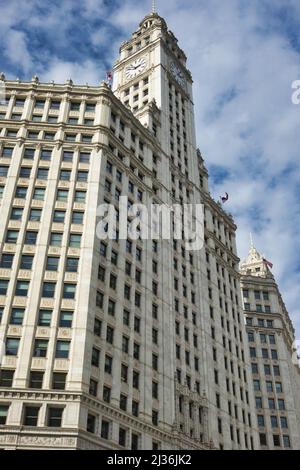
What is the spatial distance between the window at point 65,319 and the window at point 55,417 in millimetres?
7380

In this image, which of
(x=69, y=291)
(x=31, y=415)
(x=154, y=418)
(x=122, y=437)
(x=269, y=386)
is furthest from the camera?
(x=269, y=386)

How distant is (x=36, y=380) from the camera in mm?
43938

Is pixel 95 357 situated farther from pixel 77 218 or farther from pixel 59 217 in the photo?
pixel 59 217

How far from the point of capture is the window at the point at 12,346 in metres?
44.7

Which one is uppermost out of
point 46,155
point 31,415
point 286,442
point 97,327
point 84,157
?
point 84,157

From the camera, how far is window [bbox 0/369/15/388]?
4328 cm

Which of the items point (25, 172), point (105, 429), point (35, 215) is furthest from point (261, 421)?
point (25, 172)

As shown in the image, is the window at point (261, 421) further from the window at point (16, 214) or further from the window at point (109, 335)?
the window at point (16, 214)

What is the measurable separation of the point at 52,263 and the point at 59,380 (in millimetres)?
11771

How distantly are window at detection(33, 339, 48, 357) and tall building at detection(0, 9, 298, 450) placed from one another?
0.28 feet

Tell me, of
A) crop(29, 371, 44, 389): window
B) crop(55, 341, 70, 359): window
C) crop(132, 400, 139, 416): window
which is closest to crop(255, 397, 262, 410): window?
crop(132, 400, 139, 416): window

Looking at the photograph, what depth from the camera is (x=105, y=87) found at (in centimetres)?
6531

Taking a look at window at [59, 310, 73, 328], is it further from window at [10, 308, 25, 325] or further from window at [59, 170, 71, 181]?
window at [59, 170, 71, 181]

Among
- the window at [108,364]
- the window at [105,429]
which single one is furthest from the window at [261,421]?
the window at [105,429]
